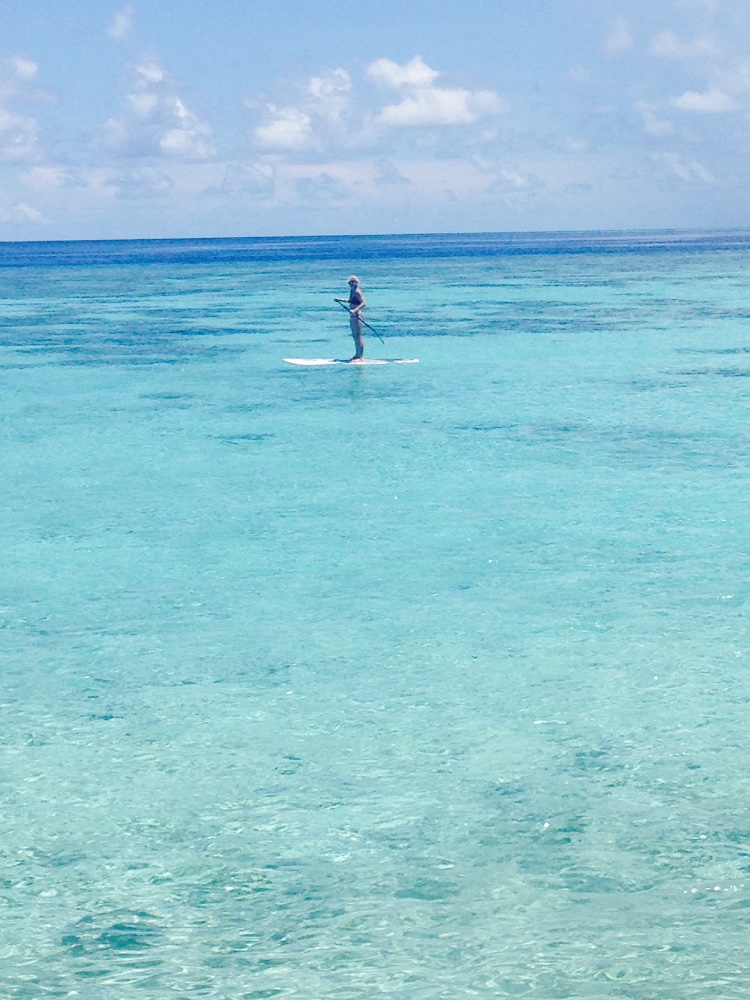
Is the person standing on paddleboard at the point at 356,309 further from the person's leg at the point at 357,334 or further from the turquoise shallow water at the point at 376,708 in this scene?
the turquoise shallow water at the point at 376,708

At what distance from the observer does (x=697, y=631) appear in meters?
11.1

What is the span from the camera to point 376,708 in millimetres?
9547

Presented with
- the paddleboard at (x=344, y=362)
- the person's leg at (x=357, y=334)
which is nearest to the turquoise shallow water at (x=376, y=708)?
the person's leg at (x=357, y=334)

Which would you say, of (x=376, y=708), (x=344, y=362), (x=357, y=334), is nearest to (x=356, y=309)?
(x=357, y=334)

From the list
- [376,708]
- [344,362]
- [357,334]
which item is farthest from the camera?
[344,362]

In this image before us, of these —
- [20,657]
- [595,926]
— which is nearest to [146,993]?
[595,926]

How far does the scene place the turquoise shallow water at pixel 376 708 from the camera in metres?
6.54

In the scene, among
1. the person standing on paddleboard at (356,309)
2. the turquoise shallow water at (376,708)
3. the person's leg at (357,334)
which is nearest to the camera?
the turquoise shallow water at (376,708)

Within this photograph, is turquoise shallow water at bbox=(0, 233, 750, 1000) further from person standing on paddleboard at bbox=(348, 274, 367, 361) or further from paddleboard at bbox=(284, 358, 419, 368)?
paddleboard at bbox=(284, 358, 419, 368)

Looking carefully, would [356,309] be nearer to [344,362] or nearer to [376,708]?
[344,362]

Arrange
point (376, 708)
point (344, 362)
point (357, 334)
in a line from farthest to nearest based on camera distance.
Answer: point (344, 362), point (357, 334), point (376, 708)

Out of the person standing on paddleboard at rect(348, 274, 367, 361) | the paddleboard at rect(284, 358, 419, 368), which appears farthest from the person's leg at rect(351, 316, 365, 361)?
the paddleboard at rect(284, 358, 419, 368)

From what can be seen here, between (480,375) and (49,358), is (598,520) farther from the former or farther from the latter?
(49,358)

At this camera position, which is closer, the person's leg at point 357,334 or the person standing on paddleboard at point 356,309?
the person standing on paddleboard at point 356,309
